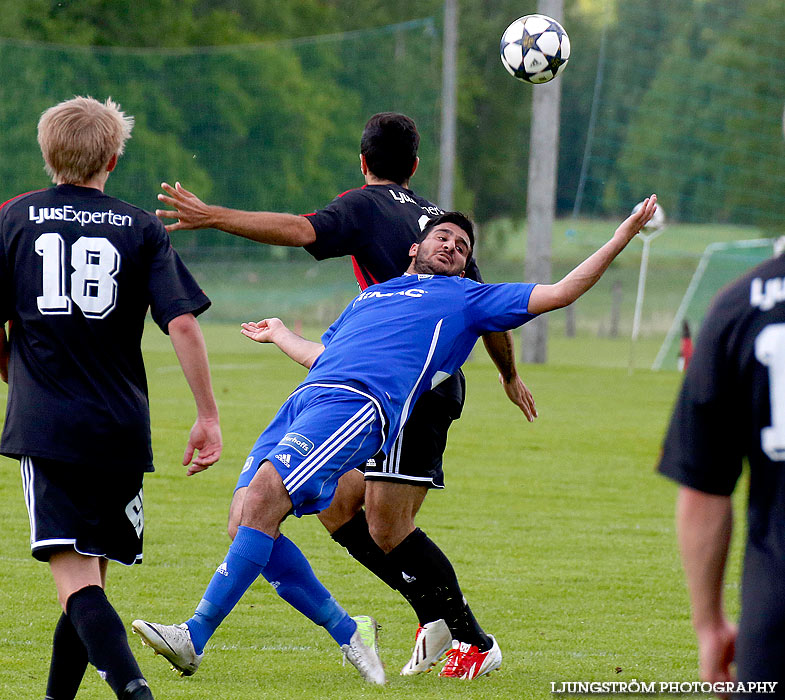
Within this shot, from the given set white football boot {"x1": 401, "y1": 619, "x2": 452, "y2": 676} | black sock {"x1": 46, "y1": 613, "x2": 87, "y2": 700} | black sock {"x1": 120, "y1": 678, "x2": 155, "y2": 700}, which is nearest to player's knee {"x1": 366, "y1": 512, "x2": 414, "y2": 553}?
white football boot {"x1": 401, "y1": 619, "x2": 452, "y2": 676}

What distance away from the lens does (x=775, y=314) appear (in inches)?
80.1

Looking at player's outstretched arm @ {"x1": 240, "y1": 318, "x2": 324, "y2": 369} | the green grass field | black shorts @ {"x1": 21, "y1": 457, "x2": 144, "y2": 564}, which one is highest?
player's outstretched arm @ {"x1": 240, "y1": 318, "x2": 324, "y2": 369}

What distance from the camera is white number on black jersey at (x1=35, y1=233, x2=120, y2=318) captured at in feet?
12.0

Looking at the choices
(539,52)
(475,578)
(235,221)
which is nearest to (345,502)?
(235,221)

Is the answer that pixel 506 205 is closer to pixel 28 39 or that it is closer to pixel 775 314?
pixel 28 39

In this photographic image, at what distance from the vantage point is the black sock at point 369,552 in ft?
16.1

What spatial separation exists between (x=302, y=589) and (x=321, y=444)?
2.05ft

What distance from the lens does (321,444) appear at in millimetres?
4137

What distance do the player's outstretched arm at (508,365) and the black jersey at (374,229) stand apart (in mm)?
332

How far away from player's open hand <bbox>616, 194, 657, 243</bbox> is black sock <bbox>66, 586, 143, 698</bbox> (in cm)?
203

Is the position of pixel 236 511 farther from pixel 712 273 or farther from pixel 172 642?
pixel 712 273

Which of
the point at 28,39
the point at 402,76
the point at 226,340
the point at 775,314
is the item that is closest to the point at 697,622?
the point at 775,314

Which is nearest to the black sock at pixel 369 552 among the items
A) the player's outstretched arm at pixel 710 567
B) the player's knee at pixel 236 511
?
the player's knee at pixel 236 511

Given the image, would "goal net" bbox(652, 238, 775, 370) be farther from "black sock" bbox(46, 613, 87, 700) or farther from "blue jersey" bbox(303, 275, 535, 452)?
"black sock" bbox(46, 613, 87, 700)
